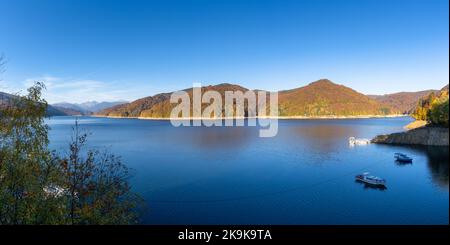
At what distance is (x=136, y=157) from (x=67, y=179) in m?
32.9

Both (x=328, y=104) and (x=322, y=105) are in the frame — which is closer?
(x=322, y=105)

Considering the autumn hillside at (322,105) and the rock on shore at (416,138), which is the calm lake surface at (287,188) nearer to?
the rock on shore at (416,138)

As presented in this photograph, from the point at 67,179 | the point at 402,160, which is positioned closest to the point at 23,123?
the point at 67,179

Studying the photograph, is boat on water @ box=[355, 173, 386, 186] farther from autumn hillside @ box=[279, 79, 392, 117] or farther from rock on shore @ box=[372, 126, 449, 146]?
autumn hillside @ box=[279, 79, 392, 117]

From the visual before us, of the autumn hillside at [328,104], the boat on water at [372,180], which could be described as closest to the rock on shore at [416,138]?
the boat on water at [372,180]

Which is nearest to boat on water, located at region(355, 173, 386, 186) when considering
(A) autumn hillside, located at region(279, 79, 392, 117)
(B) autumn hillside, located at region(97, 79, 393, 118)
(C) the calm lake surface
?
(C) the calm lake surface

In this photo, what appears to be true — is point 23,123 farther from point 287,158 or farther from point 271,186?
point 287,158

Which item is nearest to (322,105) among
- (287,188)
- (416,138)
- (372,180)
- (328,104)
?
(328,104)

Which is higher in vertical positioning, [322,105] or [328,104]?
[328,104]

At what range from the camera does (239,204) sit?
67.7ft

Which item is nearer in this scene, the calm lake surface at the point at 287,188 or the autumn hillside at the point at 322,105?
the calm lake surface at the point at 287,188

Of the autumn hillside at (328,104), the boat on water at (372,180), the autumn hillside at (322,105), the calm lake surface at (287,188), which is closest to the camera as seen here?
the calm lake surface at (287,188)

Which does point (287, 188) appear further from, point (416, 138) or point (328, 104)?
point (328, 104)
